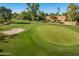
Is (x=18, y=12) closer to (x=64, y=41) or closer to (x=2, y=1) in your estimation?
→ (x=2, y=1)

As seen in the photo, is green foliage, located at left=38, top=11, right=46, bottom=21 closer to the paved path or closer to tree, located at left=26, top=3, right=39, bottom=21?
tree, located at left=26, top=3, right=39, bottom=21

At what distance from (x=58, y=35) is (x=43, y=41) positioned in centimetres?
14

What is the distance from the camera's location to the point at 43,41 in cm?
155

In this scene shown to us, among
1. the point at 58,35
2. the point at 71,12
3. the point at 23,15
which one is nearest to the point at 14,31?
the point at 23,15

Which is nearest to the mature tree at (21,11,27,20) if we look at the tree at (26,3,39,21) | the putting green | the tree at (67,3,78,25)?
the tree at (26,3,39,21)

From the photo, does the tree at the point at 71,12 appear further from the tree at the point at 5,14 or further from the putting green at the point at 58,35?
the tree at the point at 5,14

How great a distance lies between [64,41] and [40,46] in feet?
0.69

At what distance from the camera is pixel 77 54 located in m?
1.52

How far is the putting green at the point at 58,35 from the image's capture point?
1539 millimetres

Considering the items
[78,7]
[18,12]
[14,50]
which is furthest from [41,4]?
[14,50]

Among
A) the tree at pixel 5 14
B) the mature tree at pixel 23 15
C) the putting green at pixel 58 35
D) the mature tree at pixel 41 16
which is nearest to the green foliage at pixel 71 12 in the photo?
the putting green at pixel 58 35

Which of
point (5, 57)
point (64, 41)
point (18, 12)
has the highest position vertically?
point (18, 12)

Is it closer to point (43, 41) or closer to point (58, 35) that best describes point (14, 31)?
point (43, 41)

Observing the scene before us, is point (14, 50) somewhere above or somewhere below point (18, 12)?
below
